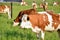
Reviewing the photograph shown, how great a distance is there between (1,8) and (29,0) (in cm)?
2083

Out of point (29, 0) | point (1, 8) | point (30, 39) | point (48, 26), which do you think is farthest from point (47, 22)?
point (29, 0)

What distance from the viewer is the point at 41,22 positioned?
28.3ft

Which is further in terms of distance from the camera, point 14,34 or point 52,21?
point 14,34

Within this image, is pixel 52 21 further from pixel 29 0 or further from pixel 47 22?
pixel 29 0

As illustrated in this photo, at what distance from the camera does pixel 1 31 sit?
11031 mm

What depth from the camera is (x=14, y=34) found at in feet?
34.0

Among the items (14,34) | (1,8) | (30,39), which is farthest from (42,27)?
(1,8)

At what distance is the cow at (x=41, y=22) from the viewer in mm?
8547

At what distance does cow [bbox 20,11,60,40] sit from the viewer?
8.55m

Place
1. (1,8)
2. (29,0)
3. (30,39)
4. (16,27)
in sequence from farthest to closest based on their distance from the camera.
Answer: (29,0) < (1,8) < (16,27) < (30,39)

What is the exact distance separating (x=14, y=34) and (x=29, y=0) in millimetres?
30512

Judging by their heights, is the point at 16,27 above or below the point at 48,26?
below

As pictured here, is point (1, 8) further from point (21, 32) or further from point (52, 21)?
point (52, 21)

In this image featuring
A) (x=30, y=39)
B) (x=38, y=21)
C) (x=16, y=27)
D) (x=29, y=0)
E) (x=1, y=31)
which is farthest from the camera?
(x=29, y=0)
